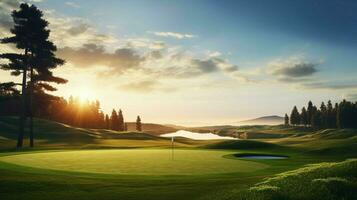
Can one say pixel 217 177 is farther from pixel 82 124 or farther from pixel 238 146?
pixel 82 124

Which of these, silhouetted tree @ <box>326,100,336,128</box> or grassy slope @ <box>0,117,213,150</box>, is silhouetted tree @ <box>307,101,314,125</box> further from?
grassy slope @ <box>0,117,213,150</box>

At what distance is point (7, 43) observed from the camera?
56.6 meters

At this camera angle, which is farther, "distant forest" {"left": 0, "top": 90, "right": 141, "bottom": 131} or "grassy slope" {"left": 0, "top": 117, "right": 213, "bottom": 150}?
"distant forest" {"left": 0, "top": 90, "right": 141, "bottom": 131}

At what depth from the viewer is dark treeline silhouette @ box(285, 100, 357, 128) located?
485ft

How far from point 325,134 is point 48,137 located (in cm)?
7889

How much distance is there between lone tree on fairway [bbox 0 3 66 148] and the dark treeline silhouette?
119 metres

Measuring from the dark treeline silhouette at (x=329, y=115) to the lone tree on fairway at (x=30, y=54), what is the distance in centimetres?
11853

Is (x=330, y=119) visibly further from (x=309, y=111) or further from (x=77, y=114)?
(x=77, y=114)

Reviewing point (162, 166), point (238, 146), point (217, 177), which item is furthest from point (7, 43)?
point (217, 177)

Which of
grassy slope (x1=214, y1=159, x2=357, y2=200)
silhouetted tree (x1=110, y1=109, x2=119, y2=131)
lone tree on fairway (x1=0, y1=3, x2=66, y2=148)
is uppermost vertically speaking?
lone tree on fairway (x1=0, y1=3, x2=66, y2=148)

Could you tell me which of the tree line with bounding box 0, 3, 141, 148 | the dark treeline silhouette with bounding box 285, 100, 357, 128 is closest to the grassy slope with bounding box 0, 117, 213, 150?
the tree line with bounding box 0, 3, 141, 148

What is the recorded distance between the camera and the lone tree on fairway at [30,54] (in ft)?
185

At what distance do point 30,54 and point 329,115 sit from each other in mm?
134210

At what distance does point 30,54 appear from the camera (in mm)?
58281
